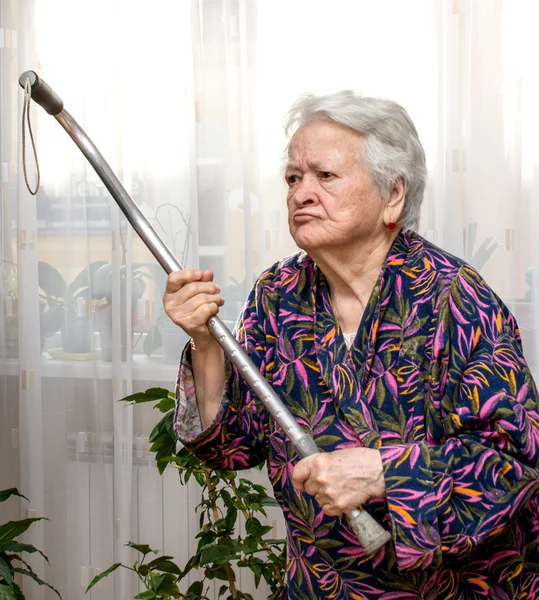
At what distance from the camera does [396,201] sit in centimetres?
131

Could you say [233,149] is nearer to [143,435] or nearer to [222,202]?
[222,202]

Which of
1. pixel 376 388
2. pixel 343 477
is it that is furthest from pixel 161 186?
pixel 343 477

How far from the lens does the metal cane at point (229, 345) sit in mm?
1040

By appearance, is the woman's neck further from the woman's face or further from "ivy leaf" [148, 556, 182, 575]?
"ivy leaf" [148, 556, 182, 575]

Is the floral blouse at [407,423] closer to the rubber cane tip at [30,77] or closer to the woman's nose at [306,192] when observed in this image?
the woman's nose at [306,192]

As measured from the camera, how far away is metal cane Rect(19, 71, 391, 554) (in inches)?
40.9

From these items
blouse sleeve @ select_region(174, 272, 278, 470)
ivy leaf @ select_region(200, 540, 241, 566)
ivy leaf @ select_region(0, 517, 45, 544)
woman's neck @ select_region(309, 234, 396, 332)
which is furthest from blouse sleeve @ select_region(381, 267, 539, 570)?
ivy leaf @ select_region(0, 517, 45, 544)

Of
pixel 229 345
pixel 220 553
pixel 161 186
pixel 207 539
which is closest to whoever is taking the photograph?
pixel 229 345

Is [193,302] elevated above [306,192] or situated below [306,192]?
below

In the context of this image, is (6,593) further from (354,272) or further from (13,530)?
(354,272)

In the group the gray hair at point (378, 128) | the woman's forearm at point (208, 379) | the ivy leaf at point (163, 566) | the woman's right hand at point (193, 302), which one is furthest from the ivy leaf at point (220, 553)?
the gray hair at point (378, 128)

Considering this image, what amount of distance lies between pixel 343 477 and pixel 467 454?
180mm

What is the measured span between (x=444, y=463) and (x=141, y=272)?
55.4 inches

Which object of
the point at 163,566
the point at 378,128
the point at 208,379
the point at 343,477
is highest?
the point at 378,128
